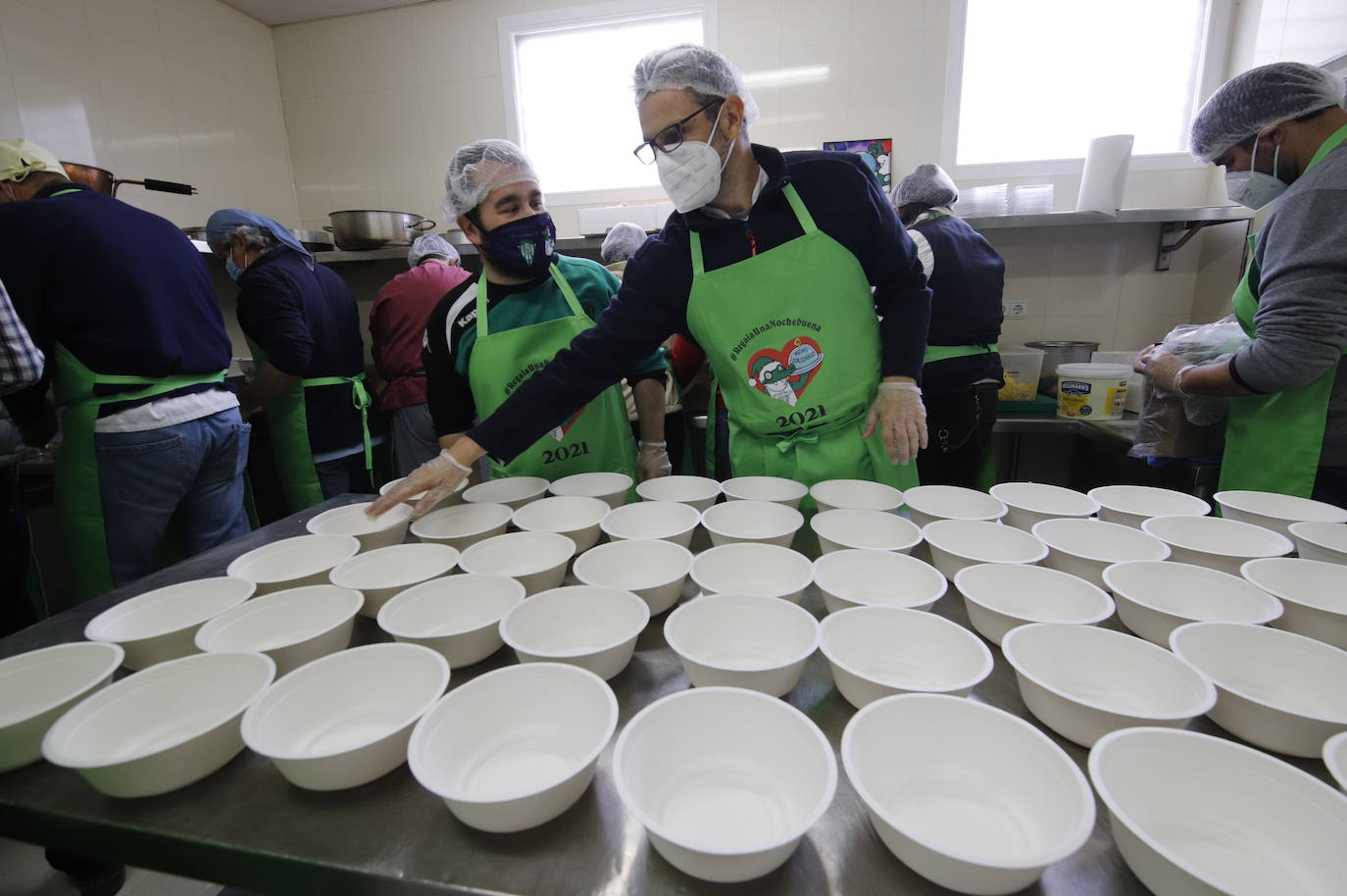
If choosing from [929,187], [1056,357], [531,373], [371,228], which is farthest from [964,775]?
[371,228]

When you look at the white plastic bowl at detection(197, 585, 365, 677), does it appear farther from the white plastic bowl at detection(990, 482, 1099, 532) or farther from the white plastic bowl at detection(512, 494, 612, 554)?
the white plastic bowl at detection(990, 482, 1099, 532)

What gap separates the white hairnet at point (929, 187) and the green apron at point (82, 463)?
8.37 feet

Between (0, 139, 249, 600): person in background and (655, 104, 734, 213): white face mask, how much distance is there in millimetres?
1518

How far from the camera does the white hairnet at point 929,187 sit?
2.21 meters

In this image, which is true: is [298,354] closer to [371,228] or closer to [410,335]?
[410,335]

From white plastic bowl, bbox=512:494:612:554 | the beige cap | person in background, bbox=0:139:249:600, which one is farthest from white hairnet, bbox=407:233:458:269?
white plastic bowl, bbox=512:494:612:554

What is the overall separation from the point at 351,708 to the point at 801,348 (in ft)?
3.56

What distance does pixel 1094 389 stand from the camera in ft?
8.38

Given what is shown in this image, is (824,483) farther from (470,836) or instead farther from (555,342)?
(470,836)

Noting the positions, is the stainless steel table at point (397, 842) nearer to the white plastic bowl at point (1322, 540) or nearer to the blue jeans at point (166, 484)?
the white plastic bowl at point (1322, 540)

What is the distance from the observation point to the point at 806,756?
0.58 m

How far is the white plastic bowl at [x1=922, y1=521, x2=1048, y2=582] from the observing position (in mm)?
983

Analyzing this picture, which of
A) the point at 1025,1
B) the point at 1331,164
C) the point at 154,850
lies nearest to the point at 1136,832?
the point at 154,850

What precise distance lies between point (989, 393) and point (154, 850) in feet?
8.24
